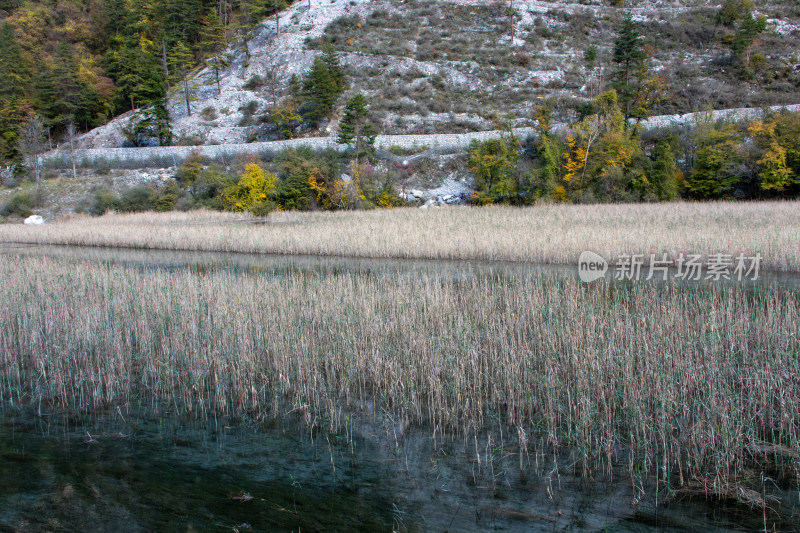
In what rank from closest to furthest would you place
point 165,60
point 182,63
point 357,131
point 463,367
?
point 463,367 < point 357,131 < point 165,60 < point 182,63

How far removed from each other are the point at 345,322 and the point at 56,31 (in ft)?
251

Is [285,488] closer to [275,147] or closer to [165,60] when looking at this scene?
[275,147]

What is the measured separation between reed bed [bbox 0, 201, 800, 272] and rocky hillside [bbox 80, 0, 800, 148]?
22.7 m

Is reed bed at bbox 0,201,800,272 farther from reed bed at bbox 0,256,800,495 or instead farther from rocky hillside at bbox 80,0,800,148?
rocky hillside at bbox 80,0,800,148

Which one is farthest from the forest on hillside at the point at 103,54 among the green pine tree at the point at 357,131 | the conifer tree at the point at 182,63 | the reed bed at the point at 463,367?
the reed bed at the point at 463,367

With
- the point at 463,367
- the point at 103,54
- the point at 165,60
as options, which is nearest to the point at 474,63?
the point at 165,60

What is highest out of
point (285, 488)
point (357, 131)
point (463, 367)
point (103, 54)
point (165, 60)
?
point (103, 54)

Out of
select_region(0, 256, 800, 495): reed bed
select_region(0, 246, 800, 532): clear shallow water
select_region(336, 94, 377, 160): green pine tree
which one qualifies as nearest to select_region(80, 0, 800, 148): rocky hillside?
select_region(336, 94, 377, 160): green pine tree

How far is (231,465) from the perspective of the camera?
4.79m

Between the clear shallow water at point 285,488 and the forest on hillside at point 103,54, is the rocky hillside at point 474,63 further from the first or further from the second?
the clear shallow water at point 285,488

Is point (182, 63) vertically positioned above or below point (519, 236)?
above

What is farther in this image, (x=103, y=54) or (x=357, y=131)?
(x=103, y=54)

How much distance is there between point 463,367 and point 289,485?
2.31 metres

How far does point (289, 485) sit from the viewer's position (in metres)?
4.47
